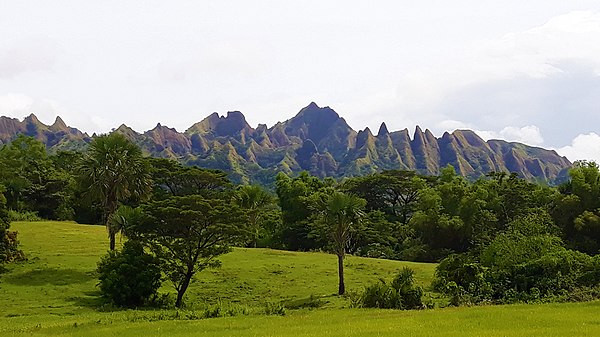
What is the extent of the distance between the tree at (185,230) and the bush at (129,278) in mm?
898

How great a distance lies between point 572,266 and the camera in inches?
1245

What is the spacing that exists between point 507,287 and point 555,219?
2372 centimetres

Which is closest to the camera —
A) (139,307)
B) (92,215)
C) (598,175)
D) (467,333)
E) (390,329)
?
(467,333)

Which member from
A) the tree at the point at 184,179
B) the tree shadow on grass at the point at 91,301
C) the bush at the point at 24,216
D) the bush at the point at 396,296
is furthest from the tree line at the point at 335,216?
the bush at the point at 396,296

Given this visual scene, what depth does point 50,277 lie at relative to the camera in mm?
35656

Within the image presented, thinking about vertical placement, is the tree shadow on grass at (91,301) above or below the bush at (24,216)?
below

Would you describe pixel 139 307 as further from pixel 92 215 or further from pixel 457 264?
pixel 92 215

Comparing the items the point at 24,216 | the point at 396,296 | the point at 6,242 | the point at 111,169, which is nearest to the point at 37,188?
the point at 24,216

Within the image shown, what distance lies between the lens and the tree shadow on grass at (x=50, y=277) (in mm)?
34625

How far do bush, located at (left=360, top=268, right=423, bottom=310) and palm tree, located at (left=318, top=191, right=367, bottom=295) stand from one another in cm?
474

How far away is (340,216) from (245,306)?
8617 mm

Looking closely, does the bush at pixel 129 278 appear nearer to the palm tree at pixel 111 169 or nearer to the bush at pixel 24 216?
the palm tree at pixel 111 169

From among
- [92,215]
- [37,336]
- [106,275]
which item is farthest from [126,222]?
[92,215]

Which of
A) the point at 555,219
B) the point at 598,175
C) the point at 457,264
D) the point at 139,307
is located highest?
the point at 598,175
